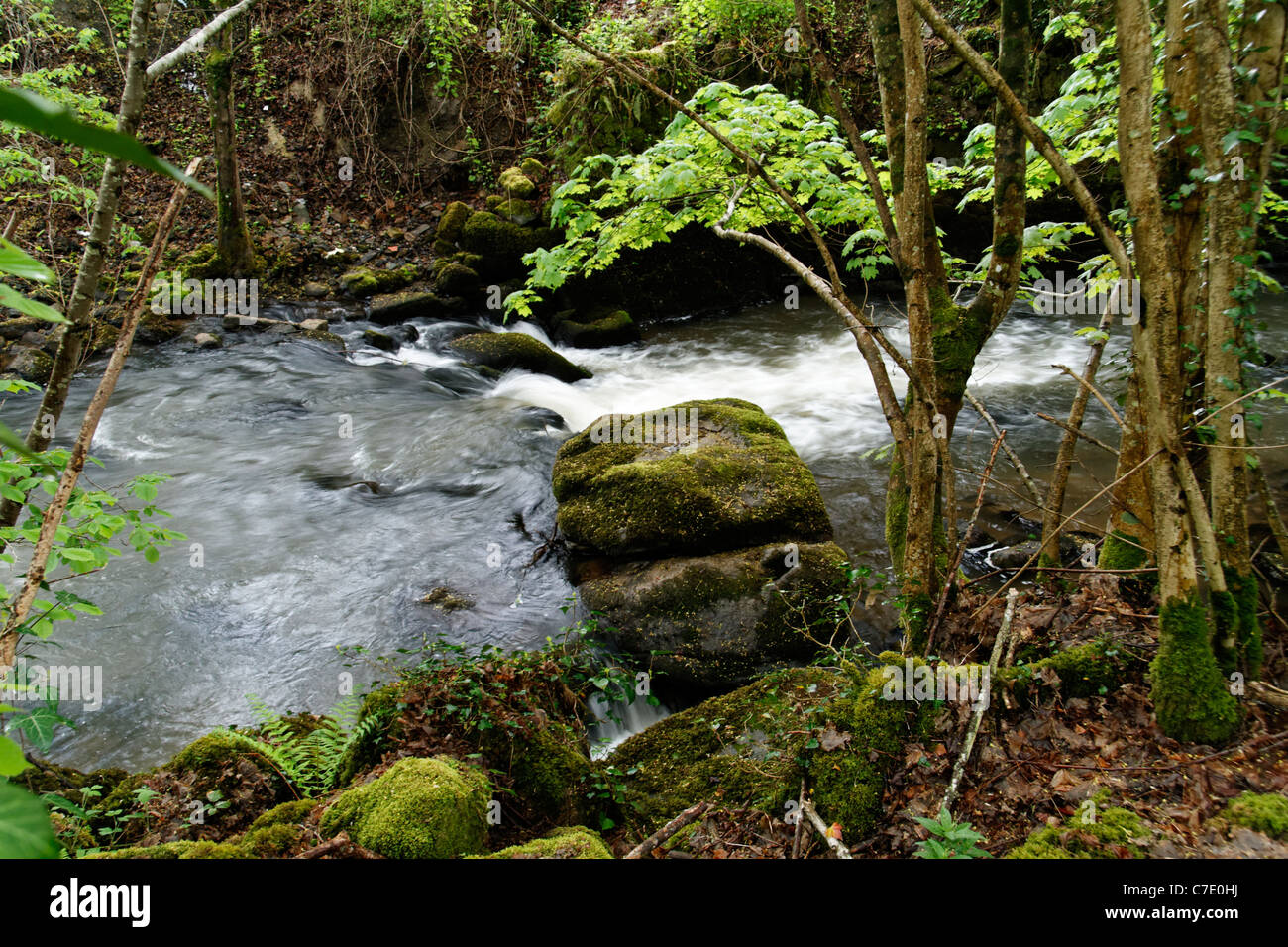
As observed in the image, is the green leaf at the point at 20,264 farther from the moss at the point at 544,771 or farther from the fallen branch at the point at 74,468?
the moss at the point at 544,771

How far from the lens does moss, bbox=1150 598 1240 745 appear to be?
3105 mm

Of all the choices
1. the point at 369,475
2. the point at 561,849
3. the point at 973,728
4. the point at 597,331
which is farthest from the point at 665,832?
the point at 597,331

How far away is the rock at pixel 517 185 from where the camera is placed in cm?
1495

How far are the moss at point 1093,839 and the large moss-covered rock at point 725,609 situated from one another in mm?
2691

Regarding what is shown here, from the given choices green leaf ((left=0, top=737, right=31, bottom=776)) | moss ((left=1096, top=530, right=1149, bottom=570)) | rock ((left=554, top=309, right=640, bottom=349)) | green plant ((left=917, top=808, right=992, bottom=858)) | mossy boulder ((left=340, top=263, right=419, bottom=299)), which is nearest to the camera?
green leaf ((left=0, top=737, right=31, bottom=776))

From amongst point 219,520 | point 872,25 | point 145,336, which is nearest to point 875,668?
point 872,25

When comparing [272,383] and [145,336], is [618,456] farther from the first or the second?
[145,336]

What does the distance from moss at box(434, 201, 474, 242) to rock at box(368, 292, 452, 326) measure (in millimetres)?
1529

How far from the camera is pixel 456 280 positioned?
1417 centimetres

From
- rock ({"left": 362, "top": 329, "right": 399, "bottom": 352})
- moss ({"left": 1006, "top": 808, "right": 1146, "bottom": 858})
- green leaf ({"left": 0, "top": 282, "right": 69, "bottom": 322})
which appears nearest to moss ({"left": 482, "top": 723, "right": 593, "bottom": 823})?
moss ({"left": 1006, "top": 808, "right": 1146, "bottom": 858})

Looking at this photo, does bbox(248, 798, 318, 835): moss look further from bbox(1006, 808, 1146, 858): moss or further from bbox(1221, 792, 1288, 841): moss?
bbox(1221, 792, 1288, 841): moss

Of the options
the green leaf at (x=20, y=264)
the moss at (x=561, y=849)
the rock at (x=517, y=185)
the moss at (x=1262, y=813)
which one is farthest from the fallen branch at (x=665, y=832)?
the rock at (x=517, y=185)

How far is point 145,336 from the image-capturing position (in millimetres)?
12344
